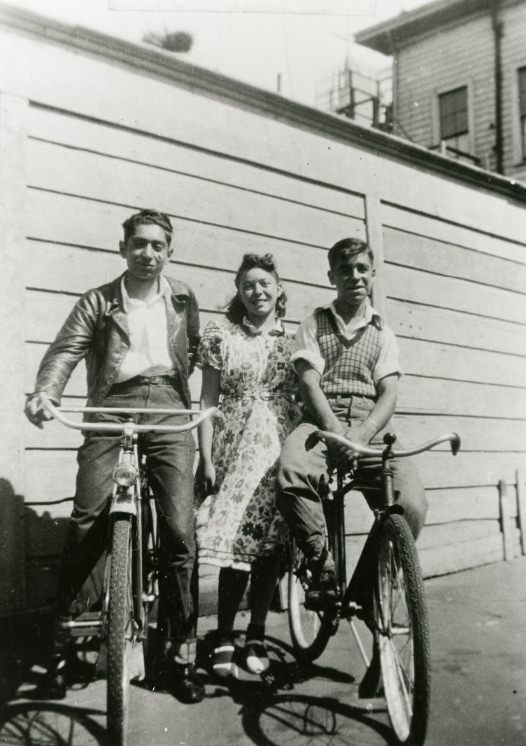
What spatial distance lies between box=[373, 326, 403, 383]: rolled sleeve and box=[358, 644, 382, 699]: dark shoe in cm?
122

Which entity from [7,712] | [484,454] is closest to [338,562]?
[7,712]

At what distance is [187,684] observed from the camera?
9.35 feet

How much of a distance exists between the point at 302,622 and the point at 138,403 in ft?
→ 4.82

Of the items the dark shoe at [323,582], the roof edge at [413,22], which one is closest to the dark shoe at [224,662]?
the dark shoe at [323,582]

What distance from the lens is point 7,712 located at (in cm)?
268

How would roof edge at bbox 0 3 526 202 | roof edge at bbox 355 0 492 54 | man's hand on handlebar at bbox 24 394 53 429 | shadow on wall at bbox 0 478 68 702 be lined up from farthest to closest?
roof edge at bbox 355 0 492 54
roof edge at bbox 0 3 526 202
shadow on wall at bbox 0 478 68 702
man's hand on handlebar at bbox 24 394 53 429

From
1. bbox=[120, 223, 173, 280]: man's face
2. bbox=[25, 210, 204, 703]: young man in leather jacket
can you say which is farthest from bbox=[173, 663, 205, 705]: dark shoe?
bbox=[120, 223, 173, 280]: man's face

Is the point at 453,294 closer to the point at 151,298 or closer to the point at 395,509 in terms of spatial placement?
the point at 151,298

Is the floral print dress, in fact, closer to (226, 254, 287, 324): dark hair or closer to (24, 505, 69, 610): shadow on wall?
(226, 254, 287, 324): dark hair

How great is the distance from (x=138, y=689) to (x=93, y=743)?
0.47 m

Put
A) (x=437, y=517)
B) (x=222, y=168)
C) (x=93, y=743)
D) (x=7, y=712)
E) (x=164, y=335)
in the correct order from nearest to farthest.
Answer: (x=93, y=743), (x=7, y=712), (x=164, y=335), (x=222, y=168), (x=437, y=517)

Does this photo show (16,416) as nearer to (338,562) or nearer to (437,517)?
(338,562)

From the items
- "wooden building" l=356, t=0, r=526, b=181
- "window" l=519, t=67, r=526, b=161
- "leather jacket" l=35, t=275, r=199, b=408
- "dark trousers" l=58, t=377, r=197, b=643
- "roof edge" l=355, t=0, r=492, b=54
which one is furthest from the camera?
"roof edge" l=355, t=0, r=492, b=54

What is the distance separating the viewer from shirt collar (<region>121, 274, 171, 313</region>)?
3.12 metres
